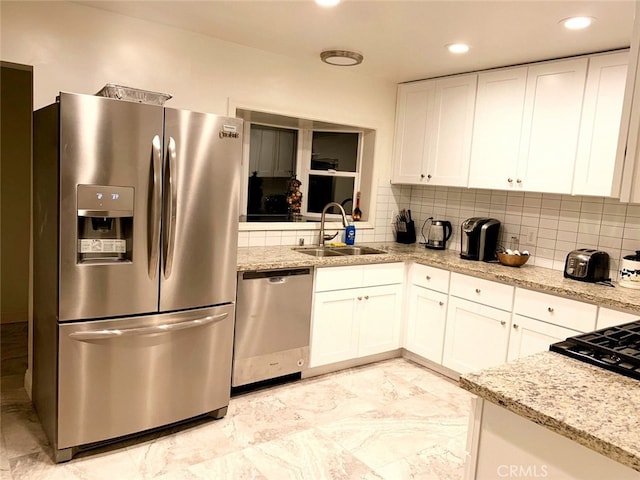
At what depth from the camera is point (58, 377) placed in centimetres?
223

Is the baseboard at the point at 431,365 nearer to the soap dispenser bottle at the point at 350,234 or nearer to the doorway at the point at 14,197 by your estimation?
the soap dispenser bottle at the point at 350,234

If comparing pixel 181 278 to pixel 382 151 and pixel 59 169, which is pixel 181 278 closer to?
pixel 59 169

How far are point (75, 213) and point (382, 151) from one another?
2774 millimetres

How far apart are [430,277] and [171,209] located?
6.82 ft

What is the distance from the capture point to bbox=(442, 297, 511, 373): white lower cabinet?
319 centimetres

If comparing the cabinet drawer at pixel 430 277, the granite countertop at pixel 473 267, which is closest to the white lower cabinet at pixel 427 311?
the cabinet drawer at pixel 430 277

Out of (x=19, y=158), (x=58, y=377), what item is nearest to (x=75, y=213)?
(x=58, y=377)

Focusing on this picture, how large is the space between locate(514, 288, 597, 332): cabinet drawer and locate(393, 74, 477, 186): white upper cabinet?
1121 mm

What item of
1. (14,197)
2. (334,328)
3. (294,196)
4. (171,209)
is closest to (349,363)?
(334,328)

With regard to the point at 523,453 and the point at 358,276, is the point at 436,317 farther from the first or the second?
the point at 523,453

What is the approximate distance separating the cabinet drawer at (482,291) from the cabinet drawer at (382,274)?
1.46 feet

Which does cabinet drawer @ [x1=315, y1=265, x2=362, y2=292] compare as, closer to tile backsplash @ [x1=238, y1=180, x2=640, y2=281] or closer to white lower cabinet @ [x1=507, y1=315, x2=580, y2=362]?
tile backsplash @ [x1=238, y1=180, x2=640, y2=281]

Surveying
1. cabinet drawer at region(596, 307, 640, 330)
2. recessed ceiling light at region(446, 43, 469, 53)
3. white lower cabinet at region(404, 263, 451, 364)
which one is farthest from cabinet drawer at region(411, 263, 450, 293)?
recessed ceiling light at region(446, 43, 469, 53)

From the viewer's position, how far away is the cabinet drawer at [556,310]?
2.73 m
